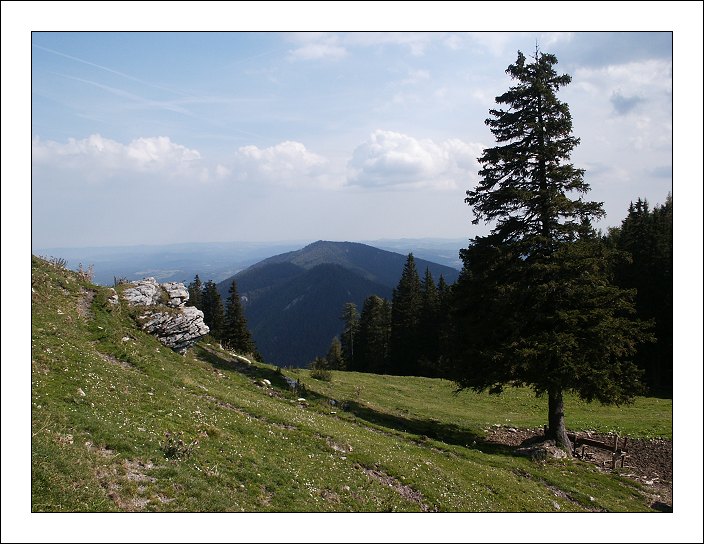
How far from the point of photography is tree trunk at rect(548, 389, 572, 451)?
64.2ft

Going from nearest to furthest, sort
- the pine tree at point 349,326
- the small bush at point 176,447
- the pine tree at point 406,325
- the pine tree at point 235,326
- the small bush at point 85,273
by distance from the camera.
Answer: the small bush at point 176,447 < the small bush at point 85,273 < the pine tree at point 406,325 < the pine tree at point 235,326 < the pine tree at point 349,326

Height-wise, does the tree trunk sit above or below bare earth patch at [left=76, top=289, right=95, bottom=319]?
below

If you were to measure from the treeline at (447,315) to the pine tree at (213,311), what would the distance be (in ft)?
68.6

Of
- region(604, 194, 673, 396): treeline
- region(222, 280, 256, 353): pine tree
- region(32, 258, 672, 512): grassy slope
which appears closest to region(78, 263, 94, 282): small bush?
region(32, 258, 672, 512): grassy slope

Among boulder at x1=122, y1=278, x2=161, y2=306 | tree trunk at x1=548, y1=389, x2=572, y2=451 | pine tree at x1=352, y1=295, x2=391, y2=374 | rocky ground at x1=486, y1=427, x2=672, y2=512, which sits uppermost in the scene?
boulder at x1=122, y1=278, x2=161, y2=306

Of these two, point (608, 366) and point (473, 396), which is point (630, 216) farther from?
point (608, 366)

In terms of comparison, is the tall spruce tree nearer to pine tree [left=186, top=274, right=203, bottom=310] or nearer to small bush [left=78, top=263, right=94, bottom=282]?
small bush [left=78, top=263, right=94, bottom=282]

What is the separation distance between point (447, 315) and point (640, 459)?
54.6 ft

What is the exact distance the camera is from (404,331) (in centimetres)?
7356

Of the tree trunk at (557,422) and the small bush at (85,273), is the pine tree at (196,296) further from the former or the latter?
the tree trunk at (557,422)

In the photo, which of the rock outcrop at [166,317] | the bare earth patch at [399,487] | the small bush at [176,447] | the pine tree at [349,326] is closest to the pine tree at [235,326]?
the pine tree at [349,326]

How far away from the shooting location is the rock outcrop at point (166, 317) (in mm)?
24031

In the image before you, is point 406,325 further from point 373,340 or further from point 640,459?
point 640,459

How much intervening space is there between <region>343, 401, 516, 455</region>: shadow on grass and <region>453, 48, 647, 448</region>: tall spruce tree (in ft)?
9.39
